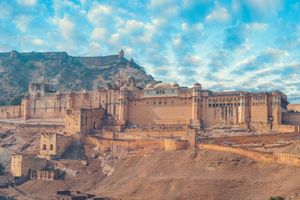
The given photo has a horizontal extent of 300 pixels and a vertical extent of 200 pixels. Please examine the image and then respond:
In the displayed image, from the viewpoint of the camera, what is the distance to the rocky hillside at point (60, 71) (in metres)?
149

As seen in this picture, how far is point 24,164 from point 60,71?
268ft

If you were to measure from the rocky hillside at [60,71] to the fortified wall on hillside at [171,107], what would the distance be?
33.8m

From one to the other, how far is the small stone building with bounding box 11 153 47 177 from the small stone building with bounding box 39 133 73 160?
10.9 feet

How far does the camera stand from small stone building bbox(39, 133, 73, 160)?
8456 cm

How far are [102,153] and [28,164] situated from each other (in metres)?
12.0

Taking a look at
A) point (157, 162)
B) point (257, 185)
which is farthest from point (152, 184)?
point (257, 185)

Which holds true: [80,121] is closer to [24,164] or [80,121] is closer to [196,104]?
[24,164]

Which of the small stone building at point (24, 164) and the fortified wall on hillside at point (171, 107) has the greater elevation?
the fortified wall on hillside at point (171, 107)

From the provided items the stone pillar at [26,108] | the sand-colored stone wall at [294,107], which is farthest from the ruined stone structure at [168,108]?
the stone pillar at [26,108]

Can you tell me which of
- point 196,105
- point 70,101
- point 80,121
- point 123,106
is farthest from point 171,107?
point 70,101

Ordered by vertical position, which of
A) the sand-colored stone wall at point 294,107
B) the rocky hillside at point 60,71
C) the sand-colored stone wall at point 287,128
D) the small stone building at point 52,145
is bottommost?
the small stone building at point 52,145

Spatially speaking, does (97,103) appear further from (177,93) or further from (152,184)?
(152,184)

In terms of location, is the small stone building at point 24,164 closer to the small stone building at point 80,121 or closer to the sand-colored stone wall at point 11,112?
the small stone building at point 80,121

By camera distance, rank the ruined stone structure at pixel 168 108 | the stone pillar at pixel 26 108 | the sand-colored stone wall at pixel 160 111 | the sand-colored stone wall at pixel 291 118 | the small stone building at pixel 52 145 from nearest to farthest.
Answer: the small stone building at pixel 52 145 → the sand-colored stone wall at pixel 291 118 → the ruined stone structure at pixel 168 108 → the sand-colored stone wall at pixel 160 111 → the stone pillar at pixel 26 108
